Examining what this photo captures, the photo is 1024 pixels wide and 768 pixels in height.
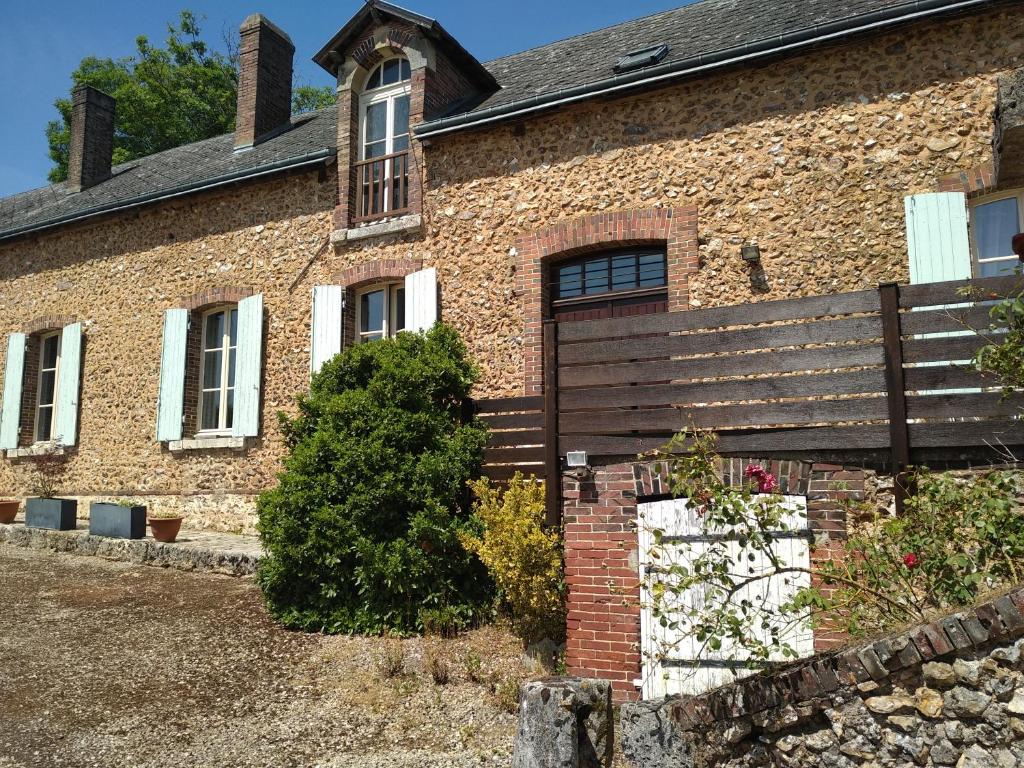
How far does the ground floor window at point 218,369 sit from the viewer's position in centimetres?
1023

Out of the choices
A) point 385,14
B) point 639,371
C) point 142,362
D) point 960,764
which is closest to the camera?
point 960,764

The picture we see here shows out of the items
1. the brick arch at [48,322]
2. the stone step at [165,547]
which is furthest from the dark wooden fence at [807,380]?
the brick arch at [48,322]

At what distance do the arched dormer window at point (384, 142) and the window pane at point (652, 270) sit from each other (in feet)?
9.81

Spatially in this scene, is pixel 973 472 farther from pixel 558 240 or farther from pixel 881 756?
pixel 558 240

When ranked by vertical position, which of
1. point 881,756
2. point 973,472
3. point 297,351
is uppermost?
point 297,351

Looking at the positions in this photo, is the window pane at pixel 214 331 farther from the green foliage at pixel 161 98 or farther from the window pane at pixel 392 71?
the green foliage at pixel 161 98

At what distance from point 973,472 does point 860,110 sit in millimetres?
3726

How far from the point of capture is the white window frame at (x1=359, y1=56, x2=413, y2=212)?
9.21 m

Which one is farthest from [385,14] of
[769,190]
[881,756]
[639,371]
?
[881,756]

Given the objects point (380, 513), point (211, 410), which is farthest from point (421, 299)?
point (211, 410)

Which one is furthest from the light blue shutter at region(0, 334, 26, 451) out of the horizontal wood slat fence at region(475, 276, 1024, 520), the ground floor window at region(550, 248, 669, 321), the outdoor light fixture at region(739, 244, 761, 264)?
the outdoor light fixture at region(739, 244, 761, 264)

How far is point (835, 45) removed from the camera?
6809 mm

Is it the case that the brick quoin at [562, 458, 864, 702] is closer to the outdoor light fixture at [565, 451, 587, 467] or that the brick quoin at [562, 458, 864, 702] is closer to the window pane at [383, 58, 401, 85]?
the outdoor light fixture at [565, 451, 587, 467]

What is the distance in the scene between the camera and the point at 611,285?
7777 millimetres
